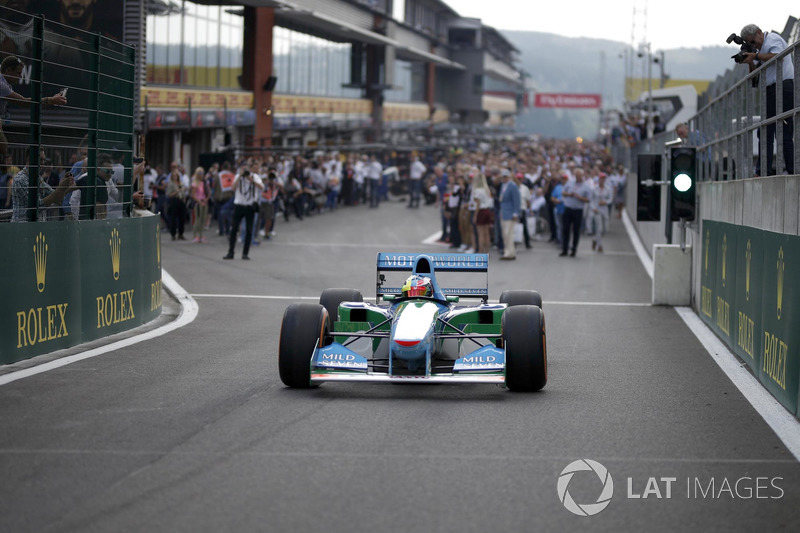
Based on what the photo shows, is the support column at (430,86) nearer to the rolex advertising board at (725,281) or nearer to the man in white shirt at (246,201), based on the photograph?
the man in white shirt at (246,201)

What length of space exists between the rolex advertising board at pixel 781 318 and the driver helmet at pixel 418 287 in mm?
2821

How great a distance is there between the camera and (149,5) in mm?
36125

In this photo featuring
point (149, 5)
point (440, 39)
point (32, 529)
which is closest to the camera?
point (32, 529)

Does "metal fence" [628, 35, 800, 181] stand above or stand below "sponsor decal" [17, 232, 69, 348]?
above

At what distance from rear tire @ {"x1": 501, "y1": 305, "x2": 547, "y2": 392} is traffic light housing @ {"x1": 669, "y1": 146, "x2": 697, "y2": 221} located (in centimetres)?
695

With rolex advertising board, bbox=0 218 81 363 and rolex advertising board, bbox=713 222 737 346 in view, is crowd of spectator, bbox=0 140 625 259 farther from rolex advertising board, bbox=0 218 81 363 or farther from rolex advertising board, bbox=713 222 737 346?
rolex advertising board, bbox=713 222 737 346

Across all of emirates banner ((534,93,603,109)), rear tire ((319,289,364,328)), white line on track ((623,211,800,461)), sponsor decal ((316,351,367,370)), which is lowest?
white line on track ((623,211,800,461))

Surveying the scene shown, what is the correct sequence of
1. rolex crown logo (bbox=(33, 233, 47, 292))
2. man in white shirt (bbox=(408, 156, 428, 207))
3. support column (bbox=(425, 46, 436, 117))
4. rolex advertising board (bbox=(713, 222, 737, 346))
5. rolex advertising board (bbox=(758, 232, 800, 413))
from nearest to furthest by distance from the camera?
rolex advertising board (bbox=(758, 232, 800, 413)) < rolex crown logo (bbox=(33, 233, 47, 292)) < rolex advertising board (bbox=(713, 222, 737, 346)) < man in white shirt (bbox=(408, 156, 428, 207)) < support column (bbox=(425, 46, 436, 117))

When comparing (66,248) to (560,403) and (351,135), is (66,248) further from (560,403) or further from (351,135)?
(351,135)

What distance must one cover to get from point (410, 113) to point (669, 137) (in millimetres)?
53789

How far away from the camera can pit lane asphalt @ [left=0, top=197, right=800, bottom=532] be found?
574cm

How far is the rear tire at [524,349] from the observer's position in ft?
29.6

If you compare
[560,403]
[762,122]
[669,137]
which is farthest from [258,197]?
[560,403]

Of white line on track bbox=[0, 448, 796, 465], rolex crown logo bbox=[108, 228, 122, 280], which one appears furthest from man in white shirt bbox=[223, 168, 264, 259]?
white line on track bbox=[0, 448, 796, 465]
